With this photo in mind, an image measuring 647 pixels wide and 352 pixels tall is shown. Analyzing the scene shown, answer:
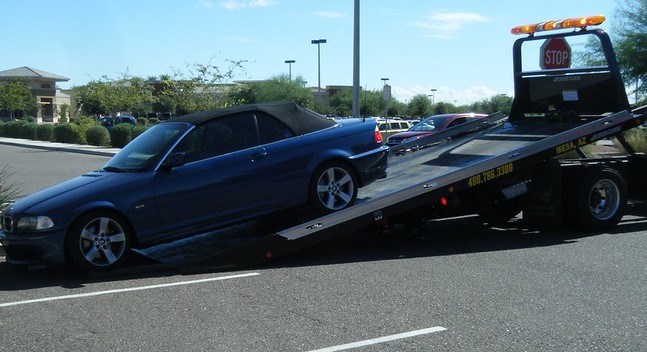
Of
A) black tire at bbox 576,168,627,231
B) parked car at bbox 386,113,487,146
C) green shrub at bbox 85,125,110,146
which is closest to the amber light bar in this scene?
black tire at bbox 576,168,627,231

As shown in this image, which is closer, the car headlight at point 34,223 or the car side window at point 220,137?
the car headlight at point 34,223

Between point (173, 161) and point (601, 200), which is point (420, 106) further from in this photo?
point (173, 161)

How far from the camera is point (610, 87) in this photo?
34.3 ft

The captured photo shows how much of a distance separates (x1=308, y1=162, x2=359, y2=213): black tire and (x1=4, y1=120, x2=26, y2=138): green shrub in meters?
43.0

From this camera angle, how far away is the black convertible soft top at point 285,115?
8.12m

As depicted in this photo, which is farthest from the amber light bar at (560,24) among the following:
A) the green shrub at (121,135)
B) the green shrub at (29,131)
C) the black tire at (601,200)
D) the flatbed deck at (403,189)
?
the green shrub at (29,131)

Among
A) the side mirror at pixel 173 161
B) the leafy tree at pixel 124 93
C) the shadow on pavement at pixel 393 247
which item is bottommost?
the shadow on pavement at pixel 393 247

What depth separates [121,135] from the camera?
31750 mm

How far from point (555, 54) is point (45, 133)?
120 ft

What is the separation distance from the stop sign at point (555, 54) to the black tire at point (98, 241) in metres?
7.56

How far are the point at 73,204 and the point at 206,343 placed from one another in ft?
8.90

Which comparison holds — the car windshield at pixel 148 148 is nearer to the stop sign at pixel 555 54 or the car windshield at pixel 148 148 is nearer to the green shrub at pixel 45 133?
the stop sign at pixel 555 54

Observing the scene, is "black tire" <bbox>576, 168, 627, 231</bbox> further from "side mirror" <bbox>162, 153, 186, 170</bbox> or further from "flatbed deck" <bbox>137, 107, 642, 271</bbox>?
"side mirror" <bbox>162, 153, 186, 170</bbox>

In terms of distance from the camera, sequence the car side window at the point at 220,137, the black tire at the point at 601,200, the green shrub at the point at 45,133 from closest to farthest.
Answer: the car side window at the point at 220,137 → the black tire at the point at 601,200 → the green shrub at the point at 45,133
